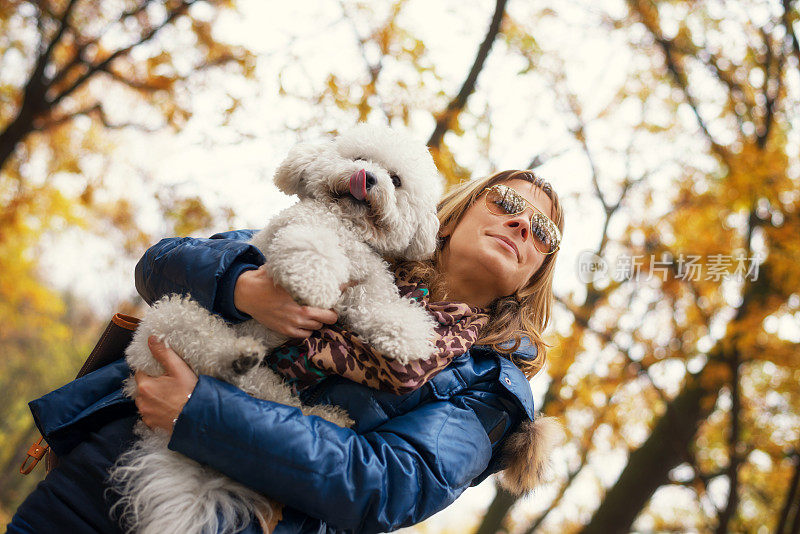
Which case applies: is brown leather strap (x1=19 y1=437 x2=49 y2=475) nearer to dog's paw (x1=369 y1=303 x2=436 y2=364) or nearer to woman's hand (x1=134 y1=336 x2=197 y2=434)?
woman's hand (x1=134 y1=336 x2=197 y2=434)

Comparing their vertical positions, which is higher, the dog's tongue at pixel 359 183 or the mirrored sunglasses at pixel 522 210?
the dog's tongue at pixel 359 183

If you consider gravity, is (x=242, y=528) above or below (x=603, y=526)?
above

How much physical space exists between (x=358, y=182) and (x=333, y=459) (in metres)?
0.87

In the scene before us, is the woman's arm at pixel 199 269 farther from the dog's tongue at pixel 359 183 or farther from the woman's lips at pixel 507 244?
the woman's lips at pixel 507 244

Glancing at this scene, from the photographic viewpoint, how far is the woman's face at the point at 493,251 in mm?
2236

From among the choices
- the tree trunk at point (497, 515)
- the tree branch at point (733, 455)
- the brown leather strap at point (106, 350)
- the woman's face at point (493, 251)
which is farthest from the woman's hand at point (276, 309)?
the tree trunk at point (497, 515)

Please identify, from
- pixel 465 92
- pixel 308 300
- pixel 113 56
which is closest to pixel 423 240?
pixel 308 300

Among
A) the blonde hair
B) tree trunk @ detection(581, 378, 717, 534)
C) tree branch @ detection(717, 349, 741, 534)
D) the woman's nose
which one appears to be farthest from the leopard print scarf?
tree trunk @ detection(581, 378, 717, 534)

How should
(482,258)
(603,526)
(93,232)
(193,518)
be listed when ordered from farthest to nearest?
(93,232)
(603,526)
(482,258)
(193,518)

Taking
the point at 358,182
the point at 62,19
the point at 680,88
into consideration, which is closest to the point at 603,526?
the point at 680,88

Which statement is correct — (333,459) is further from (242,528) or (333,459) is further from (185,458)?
(185,458)

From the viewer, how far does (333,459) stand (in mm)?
1555

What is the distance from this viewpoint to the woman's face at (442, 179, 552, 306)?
7.34 feet
